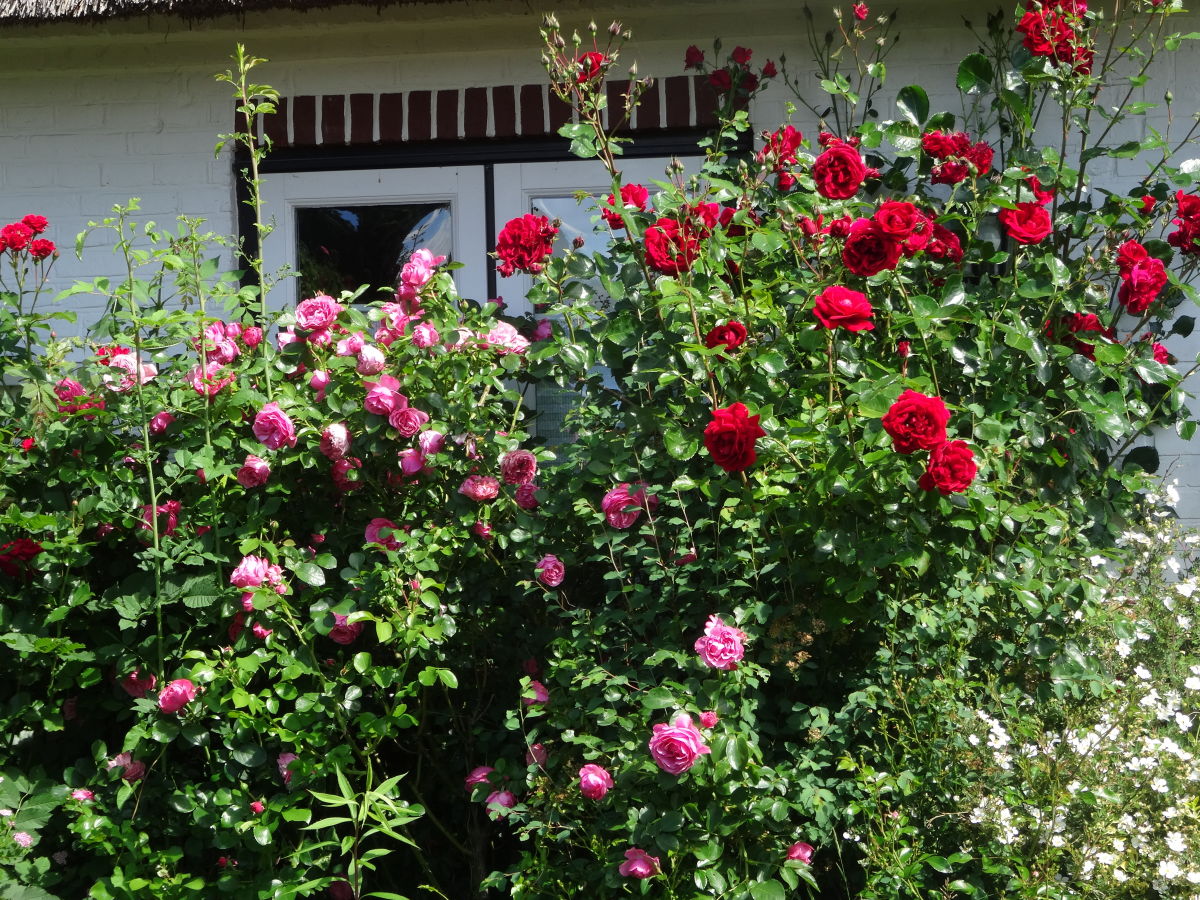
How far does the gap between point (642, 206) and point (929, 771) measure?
1.36m

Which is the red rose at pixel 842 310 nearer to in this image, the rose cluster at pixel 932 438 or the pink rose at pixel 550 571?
the rose cluster at pixel 932 438

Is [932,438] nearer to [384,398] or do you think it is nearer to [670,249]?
[670,249]

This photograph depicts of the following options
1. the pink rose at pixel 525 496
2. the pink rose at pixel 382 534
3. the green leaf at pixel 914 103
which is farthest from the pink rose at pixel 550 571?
the green leaf at pixel 914 103

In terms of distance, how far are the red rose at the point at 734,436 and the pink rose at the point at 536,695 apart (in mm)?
625

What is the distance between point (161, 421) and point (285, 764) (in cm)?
78

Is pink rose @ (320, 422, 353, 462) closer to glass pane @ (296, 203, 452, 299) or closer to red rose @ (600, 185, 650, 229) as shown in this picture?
red rose @ (600, 185, 650, 229)

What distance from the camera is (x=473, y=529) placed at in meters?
2.54

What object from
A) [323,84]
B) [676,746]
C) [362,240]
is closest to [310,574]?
[676,746]

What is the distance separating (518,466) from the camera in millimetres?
2520

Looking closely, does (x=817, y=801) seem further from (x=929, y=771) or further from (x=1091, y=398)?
(x=1091, y=398)

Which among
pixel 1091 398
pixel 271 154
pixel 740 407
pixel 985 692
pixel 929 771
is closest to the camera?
pixel 740 407

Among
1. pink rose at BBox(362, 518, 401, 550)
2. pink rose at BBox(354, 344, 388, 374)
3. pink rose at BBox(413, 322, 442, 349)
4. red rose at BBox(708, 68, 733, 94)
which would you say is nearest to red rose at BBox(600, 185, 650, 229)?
pink rose at BBox(413, 322, 442, 349)

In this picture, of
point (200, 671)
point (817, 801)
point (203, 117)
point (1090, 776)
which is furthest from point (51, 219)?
point (1090, 776)

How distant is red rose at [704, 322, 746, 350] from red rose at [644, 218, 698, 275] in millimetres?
190
